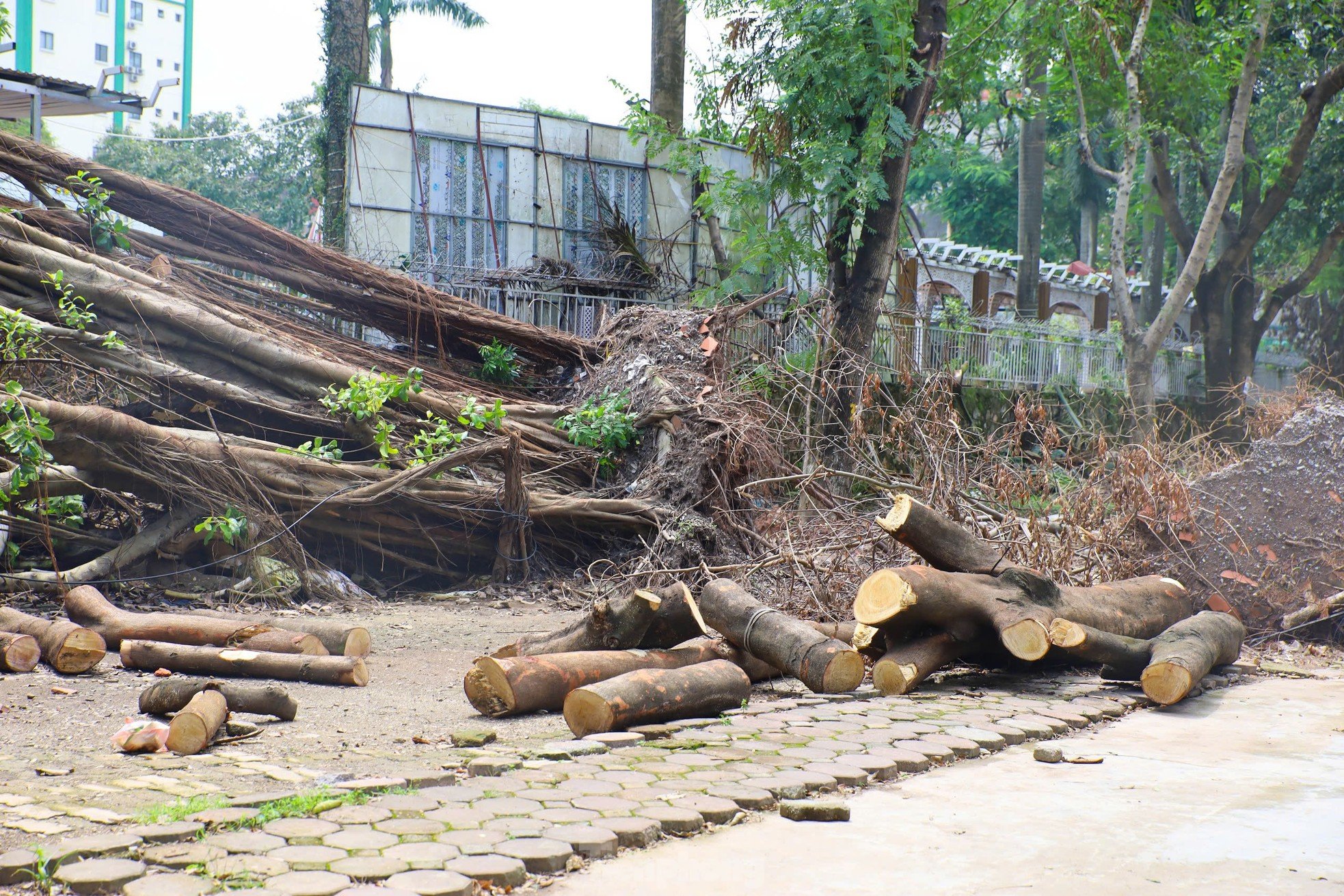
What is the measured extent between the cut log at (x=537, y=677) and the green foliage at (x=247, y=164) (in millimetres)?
31072

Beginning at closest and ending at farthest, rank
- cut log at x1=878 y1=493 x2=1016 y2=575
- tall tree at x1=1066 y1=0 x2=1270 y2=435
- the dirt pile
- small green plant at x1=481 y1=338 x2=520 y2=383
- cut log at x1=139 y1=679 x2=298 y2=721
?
cut log at x1=139 y1=679 x2=298 y2=721 < cut log at x1=878 y1=493 x2=1016 y2=575 < the dirt pile < small green plant at x1=481 y1=338 x2=520 y2=383 < tall tree at x1=1066 y1=0 x2=1270 y2=435

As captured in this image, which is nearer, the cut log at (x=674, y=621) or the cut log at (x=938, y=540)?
the cut log at (x=674, y=621)

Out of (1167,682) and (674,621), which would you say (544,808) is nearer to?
(674,621)

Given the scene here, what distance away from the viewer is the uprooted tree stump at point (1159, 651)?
5.11m

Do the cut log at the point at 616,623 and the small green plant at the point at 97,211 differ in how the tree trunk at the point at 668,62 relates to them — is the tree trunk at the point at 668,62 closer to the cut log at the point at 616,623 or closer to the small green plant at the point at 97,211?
the small green plant at the point at 97,211

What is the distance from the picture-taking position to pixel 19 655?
4.97 m

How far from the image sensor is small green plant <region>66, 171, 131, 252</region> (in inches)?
355

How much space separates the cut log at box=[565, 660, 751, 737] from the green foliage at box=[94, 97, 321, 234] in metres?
31.3

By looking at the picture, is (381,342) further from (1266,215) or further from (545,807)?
(1266,215)

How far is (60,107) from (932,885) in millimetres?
15989

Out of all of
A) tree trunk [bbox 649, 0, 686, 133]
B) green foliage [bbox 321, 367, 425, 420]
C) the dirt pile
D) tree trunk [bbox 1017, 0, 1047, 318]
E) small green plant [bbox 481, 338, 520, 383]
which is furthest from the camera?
tree trunk [bbox 1017, 0, 1047, 318]

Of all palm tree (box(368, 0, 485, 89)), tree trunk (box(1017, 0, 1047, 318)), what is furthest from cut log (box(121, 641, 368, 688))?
palm tree (box(368, 0, 485, 89))

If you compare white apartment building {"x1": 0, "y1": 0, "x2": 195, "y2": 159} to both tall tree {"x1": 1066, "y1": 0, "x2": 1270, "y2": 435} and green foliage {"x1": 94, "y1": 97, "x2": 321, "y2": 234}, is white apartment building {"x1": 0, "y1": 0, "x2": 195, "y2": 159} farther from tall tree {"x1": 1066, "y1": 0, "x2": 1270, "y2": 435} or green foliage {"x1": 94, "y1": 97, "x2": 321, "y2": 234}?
tall tree {"x1": 1066, "y1": 0, "x2": 1270, "y2": 435}

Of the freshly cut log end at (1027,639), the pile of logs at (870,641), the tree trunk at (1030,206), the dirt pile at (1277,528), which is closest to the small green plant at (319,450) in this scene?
the pile of logs at (870,641)
